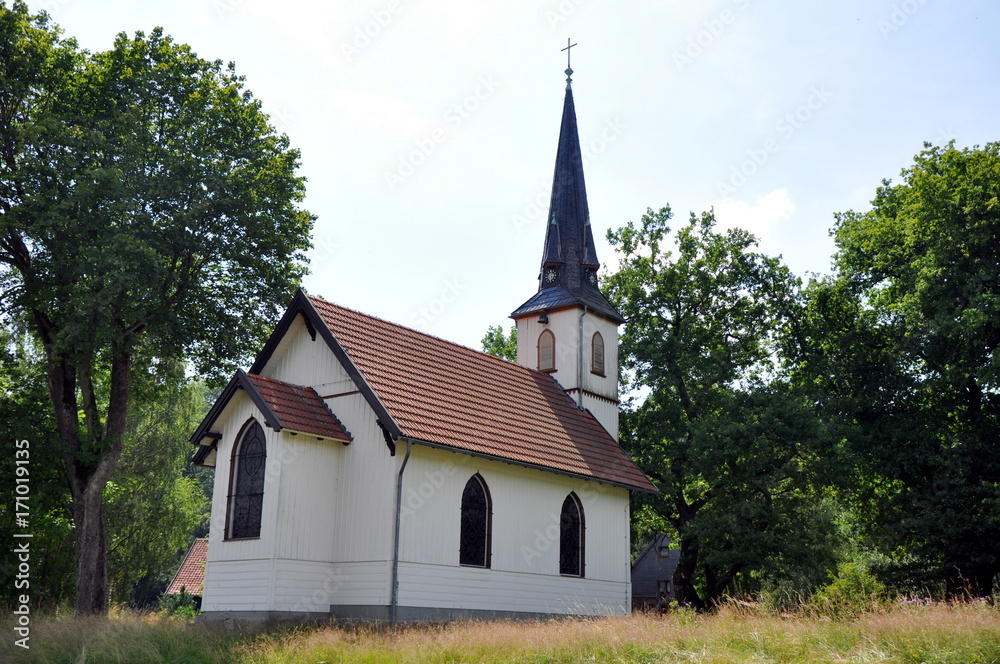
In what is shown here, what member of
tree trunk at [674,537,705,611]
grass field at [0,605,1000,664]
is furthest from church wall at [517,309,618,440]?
grass field at [0,605,1000,664]

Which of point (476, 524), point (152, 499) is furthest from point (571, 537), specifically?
point (152, 499)

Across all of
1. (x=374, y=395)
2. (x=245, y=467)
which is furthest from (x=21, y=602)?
(x=374, y=395)

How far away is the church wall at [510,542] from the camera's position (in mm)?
18234

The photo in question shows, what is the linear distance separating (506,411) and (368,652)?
32.5 feet

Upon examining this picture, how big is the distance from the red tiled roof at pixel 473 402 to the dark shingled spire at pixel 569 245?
336cm

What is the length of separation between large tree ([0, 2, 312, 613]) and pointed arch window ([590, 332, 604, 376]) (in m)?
9.74

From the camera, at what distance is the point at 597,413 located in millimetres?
27516

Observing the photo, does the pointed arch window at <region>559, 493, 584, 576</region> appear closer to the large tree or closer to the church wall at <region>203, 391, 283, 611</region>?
the church wall at <region>203, 391, 283, 611</region>

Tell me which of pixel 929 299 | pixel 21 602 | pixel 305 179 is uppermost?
pixel 305 179

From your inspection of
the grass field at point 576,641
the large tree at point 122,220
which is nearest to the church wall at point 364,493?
the grass field at point 576,641

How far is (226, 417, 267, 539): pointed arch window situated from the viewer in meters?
18.2

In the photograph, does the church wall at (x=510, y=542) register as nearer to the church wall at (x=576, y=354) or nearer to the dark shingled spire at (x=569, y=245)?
the church wall at (x=576, y=354)

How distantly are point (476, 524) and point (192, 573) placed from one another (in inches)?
1040

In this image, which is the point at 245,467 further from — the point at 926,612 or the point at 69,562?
the point at 926,612
